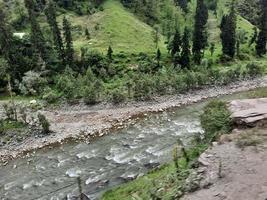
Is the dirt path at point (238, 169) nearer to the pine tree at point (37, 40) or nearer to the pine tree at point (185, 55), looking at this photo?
the pine tree at point (185, 55)

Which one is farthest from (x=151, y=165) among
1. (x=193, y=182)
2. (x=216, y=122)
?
(x=193, y=182)

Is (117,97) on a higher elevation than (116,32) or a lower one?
lower

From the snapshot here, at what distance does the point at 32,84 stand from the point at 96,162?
44527 mm

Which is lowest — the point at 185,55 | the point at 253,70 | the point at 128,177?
the point at 253,70

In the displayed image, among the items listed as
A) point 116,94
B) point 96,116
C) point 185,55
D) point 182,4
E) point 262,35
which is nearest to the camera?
point 96,116

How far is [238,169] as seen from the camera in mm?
36219

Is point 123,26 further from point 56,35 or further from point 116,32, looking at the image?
point 56,35

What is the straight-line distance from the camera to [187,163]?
1689 inches

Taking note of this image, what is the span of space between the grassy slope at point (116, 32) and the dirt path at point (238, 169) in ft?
259

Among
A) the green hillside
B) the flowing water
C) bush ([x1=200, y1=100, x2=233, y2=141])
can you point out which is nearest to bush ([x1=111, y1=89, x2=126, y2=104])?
the flowing water

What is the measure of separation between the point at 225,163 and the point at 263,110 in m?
9.32

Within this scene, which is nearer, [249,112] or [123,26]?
[249,112]

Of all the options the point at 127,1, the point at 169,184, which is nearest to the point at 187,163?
the point at 169,184

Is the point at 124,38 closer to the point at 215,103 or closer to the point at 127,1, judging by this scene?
the point at 127,1
